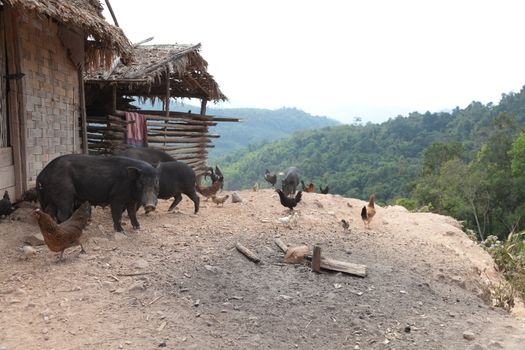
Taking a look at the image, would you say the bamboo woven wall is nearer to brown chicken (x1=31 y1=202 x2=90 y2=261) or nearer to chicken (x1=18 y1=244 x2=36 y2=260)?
chicken (x1=18 y1=244 x2=36 y2=260)

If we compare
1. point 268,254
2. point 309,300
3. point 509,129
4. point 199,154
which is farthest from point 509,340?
point 509,129

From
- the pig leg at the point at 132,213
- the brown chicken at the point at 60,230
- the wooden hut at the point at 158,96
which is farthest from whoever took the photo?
the wooden hut at the point at 158,96

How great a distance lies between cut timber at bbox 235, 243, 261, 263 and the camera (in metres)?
5.29

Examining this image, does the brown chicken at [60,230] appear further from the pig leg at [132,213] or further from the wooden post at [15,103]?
the wooden post at [15,103]

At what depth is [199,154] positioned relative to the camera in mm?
14289

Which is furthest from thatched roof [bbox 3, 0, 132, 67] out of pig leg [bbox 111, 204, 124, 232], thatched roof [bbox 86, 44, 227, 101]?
pig leg [bbox 111, 204, 124, 232]

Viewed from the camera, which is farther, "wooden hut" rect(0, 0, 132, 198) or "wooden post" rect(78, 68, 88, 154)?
"wooden post" rect(78, 68, 88, 154)

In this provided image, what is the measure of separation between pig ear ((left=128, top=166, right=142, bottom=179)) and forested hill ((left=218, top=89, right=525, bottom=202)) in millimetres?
32555

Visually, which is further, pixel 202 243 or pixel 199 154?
pixel 199 154

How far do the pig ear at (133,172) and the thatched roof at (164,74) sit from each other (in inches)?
149

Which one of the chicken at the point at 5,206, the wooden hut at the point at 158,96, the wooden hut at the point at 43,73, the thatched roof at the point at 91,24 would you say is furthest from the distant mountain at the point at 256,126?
the chicken at the point at 5,206

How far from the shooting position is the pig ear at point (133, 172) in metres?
5.73

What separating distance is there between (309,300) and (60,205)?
3.30 metres

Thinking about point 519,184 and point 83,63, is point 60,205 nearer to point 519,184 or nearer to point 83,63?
point 83,63
